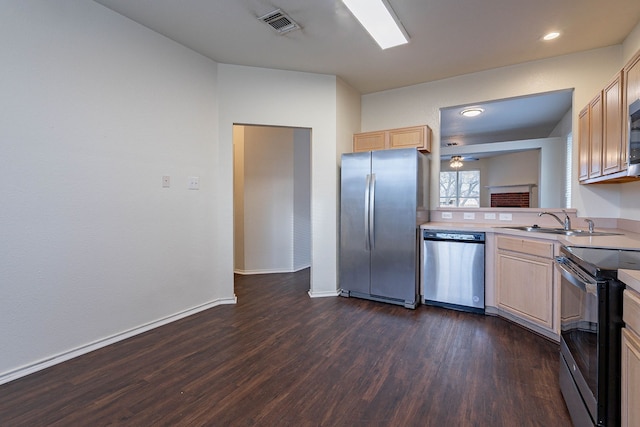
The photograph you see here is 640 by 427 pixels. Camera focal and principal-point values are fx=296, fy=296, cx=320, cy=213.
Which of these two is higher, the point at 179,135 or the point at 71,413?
the point at 179,135

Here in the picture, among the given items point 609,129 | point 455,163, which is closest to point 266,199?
point 455,163

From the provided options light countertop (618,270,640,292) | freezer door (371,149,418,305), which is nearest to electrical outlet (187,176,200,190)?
freezer door (371,149,418,305)

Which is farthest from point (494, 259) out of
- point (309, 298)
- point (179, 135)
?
point (179, 135)

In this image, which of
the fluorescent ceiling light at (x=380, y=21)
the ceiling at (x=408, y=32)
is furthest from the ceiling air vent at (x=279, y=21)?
the fluorescent ceiling light at (x=380, y=21)

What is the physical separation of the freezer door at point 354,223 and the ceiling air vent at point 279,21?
1.49 m

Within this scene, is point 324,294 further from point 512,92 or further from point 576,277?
point 512,92

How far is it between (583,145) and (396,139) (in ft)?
6.17

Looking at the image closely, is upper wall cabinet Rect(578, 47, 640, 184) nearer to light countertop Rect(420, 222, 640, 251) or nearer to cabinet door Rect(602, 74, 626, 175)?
cabinet door Rect(602, 74, 626, 175)

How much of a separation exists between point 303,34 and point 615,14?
8.69ft

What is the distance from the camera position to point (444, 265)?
3268mm

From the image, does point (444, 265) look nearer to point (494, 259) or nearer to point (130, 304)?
point (494, 259)

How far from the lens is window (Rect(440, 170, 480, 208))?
12.8 ft

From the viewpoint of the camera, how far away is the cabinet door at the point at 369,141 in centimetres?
396

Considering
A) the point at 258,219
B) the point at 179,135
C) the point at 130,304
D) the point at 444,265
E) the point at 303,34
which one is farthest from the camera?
the point at 258,219
